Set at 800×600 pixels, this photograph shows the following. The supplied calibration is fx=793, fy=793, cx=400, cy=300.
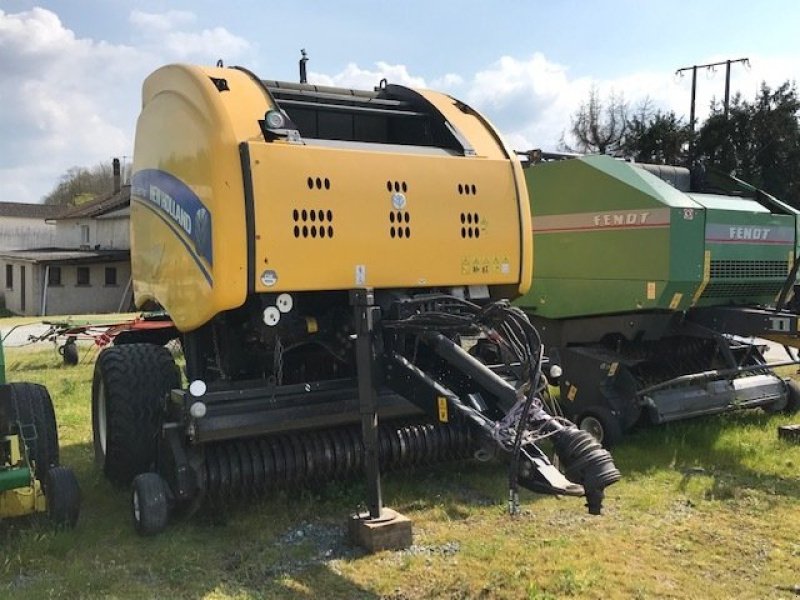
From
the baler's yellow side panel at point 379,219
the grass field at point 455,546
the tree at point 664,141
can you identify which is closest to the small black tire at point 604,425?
the grass field at point 455,546

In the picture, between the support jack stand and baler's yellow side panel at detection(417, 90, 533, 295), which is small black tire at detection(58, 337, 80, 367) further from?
the support jack stand

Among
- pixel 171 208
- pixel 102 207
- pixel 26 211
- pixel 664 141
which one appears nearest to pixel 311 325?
pixel 171 208

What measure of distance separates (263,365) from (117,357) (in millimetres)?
956

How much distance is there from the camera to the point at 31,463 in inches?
171

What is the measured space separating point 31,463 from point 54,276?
29258 millimetres

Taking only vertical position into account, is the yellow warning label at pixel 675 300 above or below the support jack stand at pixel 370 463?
above

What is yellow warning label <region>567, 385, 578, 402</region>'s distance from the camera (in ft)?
21.0

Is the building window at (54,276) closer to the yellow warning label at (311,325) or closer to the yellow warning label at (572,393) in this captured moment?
the yellow warning label at (572,393)

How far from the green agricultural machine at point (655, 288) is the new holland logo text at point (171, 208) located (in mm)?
3214

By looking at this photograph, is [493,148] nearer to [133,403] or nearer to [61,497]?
[133,403]

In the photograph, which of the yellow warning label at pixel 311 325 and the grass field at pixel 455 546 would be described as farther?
the yellow warning label at pixel 311 325

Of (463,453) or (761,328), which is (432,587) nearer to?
(463,453)

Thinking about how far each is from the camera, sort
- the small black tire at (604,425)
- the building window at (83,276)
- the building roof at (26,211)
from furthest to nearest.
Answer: the building roof at (26,211)
the building window at (83,276)
the small black tire at (604,425)

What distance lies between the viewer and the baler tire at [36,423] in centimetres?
439
